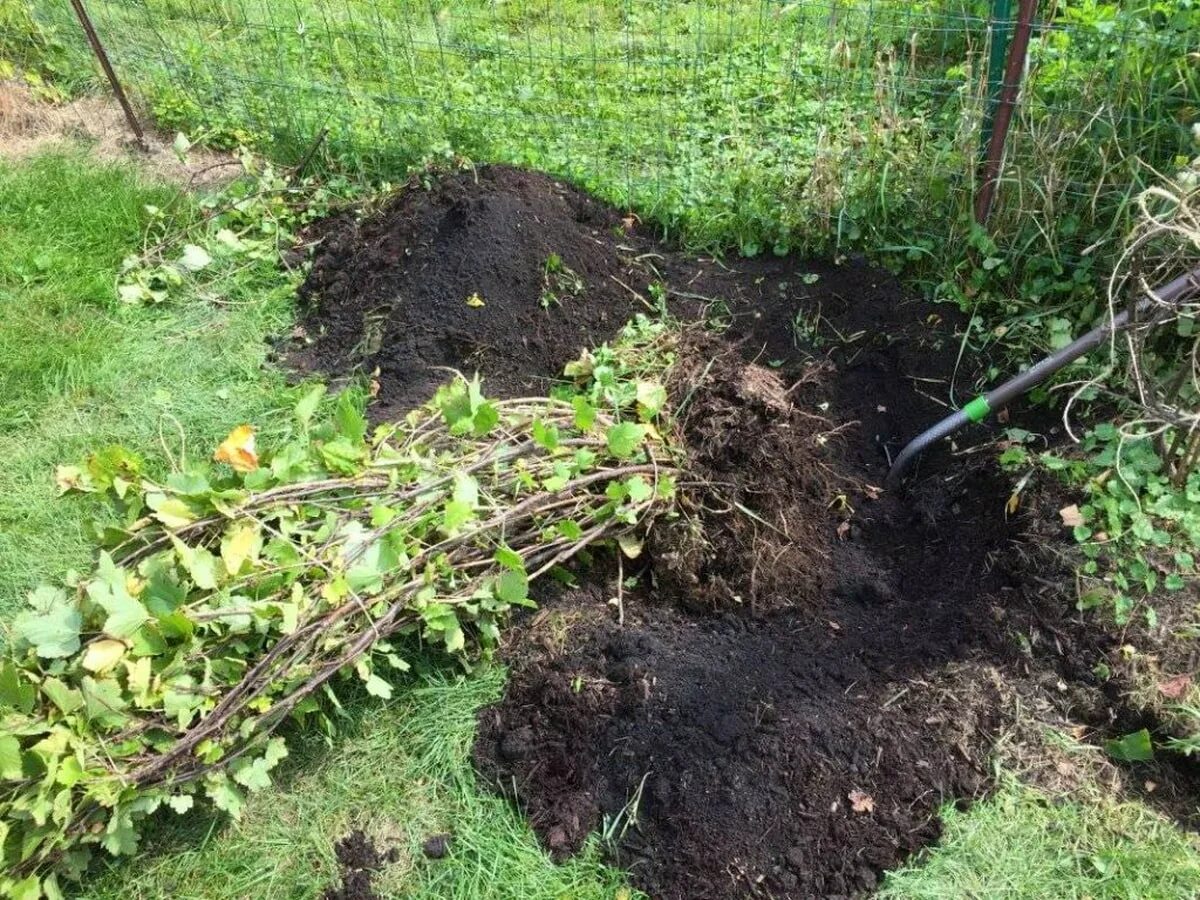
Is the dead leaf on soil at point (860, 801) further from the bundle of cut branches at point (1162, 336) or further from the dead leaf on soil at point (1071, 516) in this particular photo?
the bundle of cut branches at point (1162, 336)

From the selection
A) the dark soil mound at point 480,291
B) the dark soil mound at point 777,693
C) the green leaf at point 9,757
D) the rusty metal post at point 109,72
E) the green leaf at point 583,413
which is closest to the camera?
the green leaf at point 9,757

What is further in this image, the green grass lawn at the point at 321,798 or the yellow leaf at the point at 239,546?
the yellow leaf at the point at 239,546

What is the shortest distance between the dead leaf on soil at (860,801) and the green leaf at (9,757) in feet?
6.36

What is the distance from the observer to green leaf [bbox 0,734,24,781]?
2039 mm

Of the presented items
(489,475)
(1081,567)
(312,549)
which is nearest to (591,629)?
(489,475)

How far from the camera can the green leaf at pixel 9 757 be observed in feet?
6.69

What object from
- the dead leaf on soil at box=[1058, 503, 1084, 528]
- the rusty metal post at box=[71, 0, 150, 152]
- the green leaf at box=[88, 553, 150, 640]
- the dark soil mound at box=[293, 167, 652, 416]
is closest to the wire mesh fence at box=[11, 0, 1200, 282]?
the rusty metal post at box=[71, 0, 150, 152]

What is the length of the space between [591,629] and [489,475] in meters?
0.54

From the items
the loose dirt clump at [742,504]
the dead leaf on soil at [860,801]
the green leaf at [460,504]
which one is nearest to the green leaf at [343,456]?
the green leaf at [460,504]

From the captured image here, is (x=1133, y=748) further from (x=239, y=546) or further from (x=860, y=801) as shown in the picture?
(x=239, y=546)

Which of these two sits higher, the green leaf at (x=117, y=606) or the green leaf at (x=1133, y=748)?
the green leaf at (x=117, y=606)

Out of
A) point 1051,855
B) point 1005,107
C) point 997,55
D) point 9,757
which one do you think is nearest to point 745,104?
point 997,55

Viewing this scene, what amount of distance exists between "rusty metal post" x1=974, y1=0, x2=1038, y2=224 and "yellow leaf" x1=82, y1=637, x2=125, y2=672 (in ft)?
Result: 10.4

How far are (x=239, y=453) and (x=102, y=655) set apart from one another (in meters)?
0.63
